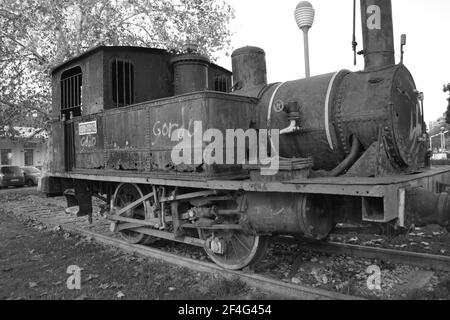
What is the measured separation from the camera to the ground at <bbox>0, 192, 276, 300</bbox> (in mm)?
4074

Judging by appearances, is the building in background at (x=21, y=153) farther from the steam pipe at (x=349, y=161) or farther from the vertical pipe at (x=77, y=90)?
the steam pipe at (x=349, y=161)

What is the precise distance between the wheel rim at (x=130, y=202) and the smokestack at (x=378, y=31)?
369 centimetres

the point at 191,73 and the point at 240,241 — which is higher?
the point at 191,73

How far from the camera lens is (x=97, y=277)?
466 centimetres

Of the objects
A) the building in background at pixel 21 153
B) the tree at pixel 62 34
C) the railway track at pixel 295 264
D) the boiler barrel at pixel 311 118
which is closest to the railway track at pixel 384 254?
the railway track at pixel 295 264

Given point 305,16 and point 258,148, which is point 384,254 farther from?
point 305,16

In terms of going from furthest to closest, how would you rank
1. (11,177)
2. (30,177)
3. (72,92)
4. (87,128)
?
(30,177) → (11,177) → (72,92) → (87,128)

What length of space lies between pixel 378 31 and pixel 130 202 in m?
4.43

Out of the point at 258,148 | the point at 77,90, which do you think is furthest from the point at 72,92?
the point at 258,148

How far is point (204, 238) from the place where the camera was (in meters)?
4.91

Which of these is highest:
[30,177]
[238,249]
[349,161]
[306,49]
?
[306,49]

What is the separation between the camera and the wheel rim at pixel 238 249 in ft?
14.6

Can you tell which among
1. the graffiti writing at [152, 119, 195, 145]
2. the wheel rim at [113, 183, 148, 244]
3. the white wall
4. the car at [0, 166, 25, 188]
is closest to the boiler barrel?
the graffiti writing at [152, 119, 195, 145]

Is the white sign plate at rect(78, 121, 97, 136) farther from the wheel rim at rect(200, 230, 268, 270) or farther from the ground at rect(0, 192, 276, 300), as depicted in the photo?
the wheel rim at rect(200, 230, 268, 270)
